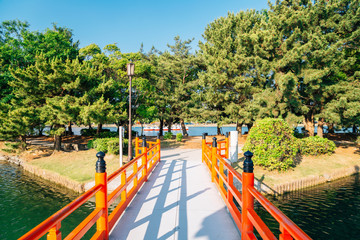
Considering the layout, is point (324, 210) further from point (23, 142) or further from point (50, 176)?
point (23, 142)

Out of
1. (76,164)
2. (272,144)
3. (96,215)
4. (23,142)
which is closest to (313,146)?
(272,144)

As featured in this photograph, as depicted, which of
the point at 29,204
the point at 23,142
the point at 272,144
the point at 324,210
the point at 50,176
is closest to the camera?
the point at 324,210

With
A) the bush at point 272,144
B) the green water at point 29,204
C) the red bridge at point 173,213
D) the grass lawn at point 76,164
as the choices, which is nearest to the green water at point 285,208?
the green water at point 29,204

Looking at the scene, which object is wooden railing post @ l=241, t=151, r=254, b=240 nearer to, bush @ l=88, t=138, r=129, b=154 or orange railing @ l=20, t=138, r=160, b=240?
orange railing @ l=20, t=138, r=160, b=240

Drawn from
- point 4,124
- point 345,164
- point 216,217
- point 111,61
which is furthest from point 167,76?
point 216,217

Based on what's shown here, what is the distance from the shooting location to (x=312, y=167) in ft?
41.7

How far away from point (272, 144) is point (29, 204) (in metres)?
13.0

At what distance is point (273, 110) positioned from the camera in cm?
1805

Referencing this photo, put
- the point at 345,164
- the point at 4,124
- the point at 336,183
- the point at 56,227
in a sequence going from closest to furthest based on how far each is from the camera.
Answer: the point at 56,227 → the point at 336,183 → the point at 345,164 → the point at 4,124

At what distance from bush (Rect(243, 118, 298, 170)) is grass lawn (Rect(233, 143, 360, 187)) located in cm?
50

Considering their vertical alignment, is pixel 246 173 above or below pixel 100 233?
above

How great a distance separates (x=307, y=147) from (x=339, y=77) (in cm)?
1053

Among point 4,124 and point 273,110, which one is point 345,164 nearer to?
point 273,110

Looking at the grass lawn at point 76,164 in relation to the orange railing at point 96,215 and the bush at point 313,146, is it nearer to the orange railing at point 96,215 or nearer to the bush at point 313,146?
the orange railing at point 96,215
